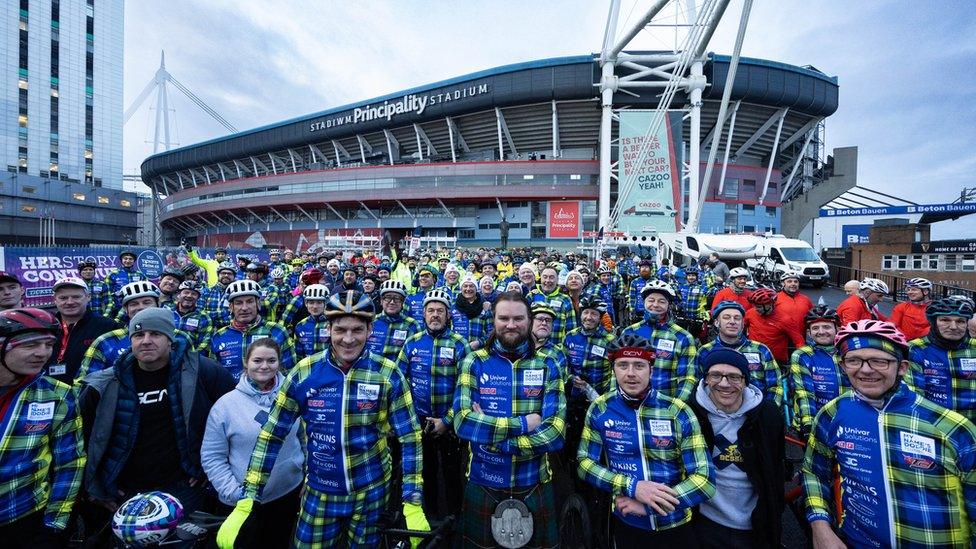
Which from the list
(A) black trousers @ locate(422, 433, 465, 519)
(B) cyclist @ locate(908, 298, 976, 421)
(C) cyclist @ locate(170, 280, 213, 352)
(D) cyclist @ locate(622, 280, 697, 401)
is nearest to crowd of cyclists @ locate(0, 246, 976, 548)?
(A) black trousers @ locate(422, 433, 465, 519)

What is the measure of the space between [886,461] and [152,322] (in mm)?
4777

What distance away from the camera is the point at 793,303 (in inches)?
240

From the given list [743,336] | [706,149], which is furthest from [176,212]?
[743,336]

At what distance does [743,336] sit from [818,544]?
2.52 m

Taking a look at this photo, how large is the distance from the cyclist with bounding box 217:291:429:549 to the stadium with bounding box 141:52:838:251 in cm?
2991

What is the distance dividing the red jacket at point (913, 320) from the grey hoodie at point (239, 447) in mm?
8633

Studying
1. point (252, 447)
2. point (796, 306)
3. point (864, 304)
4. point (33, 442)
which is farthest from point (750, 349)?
point (33, 442)

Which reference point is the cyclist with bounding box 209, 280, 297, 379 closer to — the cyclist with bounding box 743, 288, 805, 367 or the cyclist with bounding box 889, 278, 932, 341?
the cyclist with bounding box 743, 288, 805, 367

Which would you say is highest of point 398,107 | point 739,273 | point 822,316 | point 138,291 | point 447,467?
point 398,107

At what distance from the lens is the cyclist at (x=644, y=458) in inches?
98.7

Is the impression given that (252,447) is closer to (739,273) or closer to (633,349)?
(633,349)

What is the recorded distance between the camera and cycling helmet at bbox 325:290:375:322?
2.63 meters

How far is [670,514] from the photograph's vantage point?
260 centimetres

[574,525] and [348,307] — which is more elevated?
[348,307]
